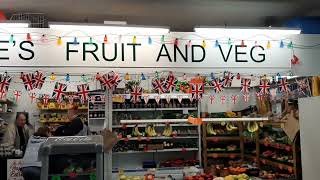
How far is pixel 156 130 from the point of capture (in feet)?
27.8

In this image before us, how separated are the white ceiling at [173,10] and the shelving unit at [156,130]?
1860mm

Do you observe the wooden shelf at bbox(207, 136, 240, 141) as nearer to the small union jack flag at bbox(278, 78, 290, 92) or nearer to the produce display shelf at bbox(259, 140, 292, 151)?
the produce display shelf at bbox(259, 140, 292, 151)

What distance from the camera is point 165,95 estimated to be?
7957mm

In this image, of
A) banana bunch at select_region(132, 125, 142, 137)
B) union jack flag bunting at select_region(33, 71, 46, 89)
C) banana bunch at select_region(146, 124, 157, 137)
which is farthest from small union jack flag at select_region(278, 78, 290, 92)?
union jack flag bunting at select_region(33, 71, 46, 89)

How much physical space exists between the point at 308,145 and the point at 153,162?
4.01 metres

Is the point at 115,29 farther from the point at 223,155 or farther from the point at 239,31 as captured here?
the point at 223,155

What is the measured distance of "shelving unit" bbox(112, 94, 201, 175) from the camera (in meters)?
7.98

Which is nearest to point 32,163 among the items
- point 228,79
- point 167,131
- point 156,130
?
point 167,131

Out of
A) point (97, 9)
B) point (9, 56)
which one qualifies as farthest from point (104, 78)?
point (97, 9)

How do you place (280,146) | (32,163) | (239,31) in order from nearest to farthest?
1. (239,31)
2. (32,163)
3. (280,146)

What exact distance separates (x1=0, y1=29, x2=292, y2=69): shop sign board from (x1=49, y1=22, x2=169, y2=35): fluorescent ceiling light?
0.41 ft

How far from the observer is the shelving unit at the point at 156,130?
26.2 ft

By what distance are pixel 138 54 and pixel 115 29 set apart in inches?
20.0

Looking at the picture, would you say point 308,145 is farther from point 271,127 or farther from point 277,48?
point 271,127
